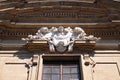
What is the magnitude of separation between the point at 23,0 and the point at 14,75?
4.99 m

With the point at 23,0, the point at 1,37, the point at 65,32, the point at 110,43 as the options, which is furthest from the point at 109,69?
the point at 23,0

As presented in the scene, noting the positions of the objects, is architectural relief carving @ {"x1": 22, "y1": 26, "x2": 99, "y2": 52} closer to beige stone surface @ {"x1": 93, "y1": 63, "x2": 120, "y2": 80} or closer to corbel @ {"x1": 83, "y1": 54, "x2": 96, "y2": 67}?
corbel @ {"x1": 83, "y1": 54, "x2": 96, "y2": 67}

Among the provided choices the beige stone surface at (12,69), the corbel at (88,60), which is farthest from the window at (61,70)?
the beige stone surface at (12,69)

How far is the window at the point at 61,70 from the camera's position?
1338cm

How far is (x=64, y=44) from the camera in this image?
14180 millimetres

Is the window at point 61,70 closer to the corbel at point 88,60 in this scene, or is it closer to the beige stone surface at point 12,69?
the corbel at point 88,60

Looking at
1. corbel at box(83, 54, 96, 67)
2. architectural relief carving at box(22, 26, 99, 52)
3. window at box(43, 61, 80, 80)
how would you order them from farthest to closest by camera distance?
architectural relief carving at box(22, 26, 99, 52)
corbel at box(83, 54, 96, 67)
window at box(43, 61, 80, 80)

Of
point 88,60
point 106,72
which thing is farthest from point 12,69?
point 106,72

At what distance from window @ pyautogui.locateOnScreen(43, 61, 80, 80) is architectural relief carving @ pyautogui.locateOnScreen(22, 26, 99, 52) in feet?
1.77

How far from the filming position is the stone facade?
13.4 meters

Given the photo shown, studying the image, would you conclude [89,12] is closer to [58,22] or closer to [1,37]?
[58,22]

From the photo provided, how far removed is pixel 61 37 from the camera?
1449 centimetres

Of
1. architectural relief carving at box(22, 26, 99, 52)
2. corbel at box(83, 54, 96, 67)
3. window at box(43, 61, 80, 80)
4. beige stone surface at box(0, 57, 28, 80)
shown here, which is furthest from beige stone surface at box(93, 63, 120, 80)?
beige stone surface at box(0, 57, 28, 80)

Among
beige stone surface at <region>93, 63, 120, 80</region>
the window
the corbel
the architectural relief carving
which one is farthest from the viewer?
the architectural relief carving
